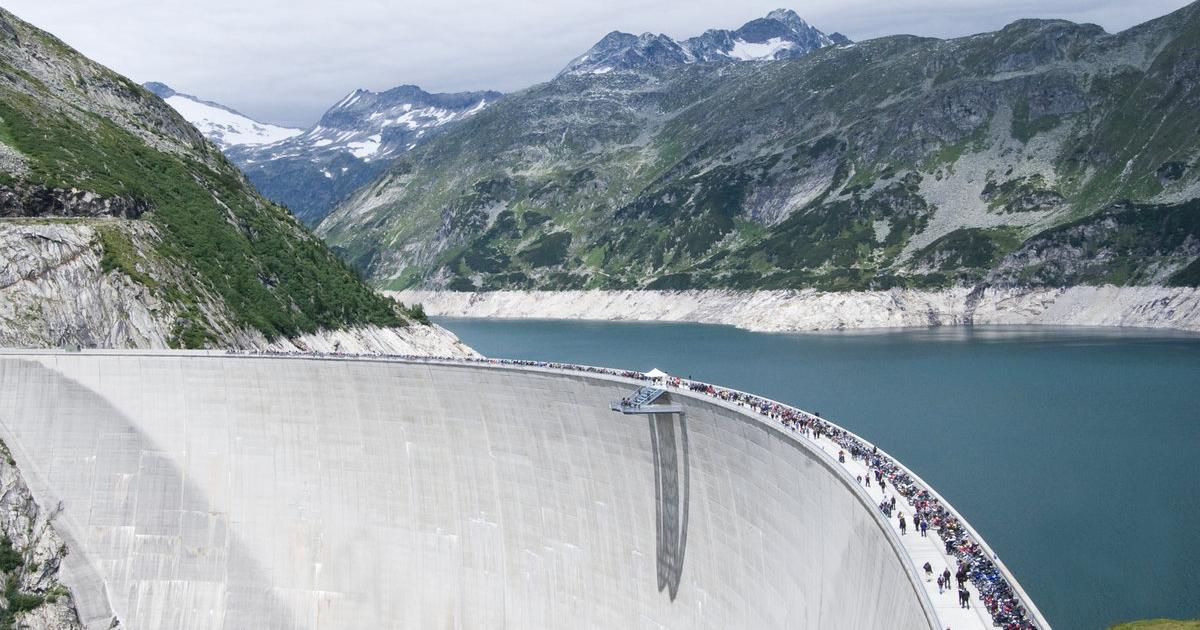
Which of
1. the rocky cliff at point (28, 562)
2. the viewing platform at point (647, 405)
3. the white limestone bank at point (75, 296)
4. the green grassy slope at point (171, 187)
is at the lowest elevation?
the rocky cliff at point (28, 562)

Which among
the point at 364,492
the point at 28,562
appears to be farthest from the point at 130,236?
the point at 364,492

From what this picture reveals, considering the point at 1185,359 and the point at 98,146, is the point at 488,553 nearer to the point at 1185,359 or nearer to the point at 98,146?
the point at 98,146

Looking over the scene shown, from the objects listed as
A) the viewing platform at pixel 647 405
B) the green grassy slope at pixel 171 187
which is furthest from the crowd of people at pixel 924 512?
the green grassy slope at pixel 171 187

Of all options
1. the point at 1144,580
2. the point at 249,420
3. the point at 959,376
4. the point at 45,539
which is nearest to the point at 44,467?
the point at 45,539

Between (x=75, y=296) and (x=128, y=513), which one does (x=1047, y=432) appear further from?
(x=75, y=296)

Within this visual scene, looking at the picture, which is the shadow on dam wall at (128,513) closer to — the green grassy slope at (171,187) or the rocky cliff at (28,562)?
the rocky cliff at (28,562)

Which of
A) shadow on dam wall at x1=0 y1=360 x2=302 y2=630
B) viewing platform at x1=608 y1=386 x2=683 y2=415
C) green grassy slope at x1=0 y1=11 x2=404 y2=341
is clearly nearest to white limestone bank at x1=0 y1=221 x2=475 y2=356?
green grassy slope at x1=0 y1=11 x2=404 y2=341
